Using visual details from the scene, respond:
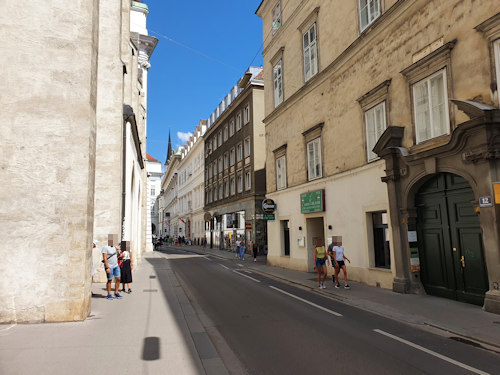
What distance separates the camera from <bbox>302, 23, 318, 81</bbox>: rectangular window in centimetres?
1727

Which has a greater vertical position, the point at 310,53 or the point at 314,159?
the point at 310,53

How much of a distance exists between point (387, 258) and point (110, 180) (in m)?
10.3

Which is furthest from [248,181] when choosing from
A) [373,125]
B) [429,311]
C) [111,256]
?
[429,311]

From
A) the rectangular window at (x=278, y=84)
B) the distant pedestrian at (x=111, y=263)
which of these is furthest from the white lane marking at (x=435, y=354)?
the rectangular window at (x=278, y=84)

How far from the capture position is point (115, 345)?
6062 millimetres

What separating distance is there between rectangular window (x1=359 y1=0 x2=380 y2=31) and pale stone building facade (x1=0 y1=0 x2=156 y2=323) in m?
9.48

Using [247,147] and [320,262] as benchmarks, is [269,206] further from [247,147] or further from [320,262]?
[247,147]

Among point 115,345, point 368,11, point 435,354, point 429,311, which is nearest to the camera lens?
point 435,354

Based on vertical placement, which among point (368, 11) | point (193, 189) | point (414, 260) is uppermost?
point (368, 11)

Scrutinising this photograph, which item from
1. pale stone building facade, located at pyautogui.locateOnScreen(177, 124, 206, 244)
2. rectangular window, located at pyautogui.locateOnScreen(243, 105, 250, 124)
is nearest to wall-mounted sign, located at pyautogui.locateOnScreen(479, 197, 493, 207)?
rectangular window, located at pyautogui.locateOnScreen(243, 105, 250, 124)

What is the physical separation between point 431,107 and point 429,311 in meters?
5.52

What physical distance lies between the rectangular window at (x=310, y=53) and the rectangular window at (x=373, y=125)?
4847mm

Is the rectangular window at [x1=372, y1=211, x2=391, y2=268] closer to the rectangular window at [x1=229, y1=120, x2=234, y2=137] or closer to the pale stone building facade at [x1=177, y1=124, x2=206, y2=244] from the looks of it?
the rectangular window at [x1=229, y1=120, x2=234, y2=137]

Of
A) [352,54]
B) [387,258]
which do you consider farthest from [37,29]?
[387,258]
